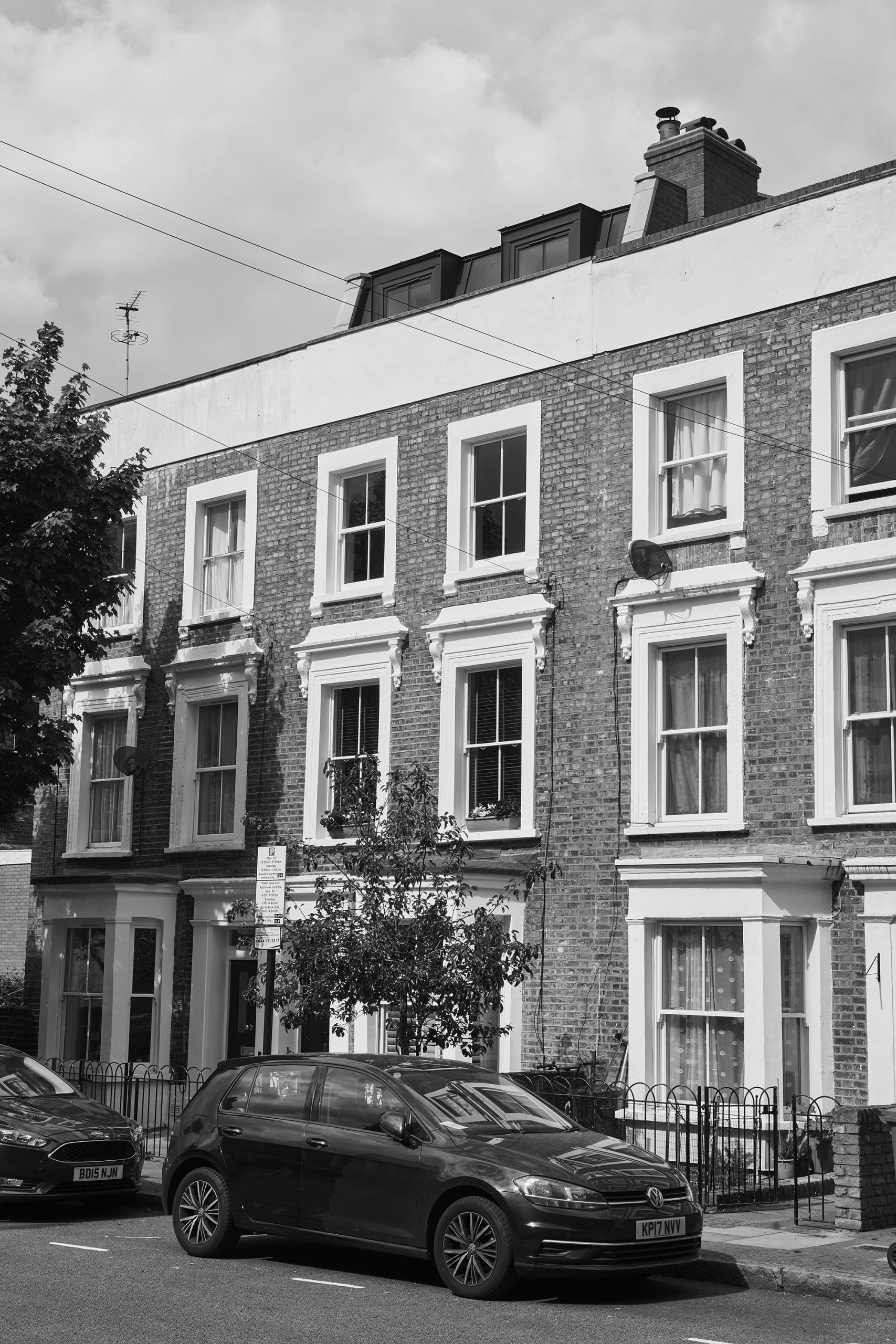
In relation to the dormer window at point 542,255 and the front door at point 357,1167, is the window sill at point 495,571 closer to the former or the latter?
the dormer window at point 542,255

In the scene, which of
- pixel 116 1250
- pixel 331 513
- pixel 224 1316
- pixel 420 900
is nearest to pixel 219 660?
pixel 331 513

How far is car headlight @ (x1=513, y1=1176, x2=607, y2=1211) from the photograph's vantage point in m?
10.4

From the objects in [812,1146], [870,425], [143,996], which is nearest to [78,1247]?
[812,1146]

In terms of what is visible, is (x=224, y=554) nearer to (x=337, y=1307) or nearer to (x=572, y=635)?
(x=572, y=635)

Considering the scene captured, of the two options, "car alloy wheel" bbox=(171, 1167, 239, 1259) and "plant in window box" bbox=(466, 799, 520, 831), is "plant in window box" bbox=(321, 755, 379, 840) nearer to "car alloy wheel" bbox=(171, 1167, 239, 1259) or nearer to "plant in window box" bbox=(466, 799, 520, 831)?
"plant in window box" bbox=(466, 799, 520, 831)

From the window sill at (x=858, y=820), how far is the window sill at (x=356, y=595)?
6732mm

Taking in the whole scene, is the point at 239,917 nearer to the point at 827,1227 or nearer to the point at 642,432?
the point at 642,432

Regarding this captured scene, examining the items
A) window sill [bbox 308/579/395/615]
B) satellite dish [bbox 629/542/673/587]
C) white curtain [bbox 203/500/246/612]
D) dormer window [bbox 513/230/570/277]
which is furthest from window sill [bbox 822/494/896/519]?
white curtain [bbox 203/500/246/612]

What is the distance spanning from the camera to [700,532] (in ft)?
60.4

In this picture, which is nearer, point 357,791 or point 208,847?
point 357,791

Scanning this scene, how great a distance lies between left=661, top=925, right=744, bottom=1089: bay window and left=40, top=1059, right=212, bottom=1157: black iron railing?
5.41 metres

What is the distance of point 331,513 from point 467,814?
15.9ft

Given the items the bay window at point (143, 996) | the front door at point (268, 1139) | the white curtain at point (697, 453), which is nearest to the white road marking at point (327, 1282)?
the front door at point (268, 1139)

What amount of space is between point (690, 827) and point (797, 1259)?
6.83 m
